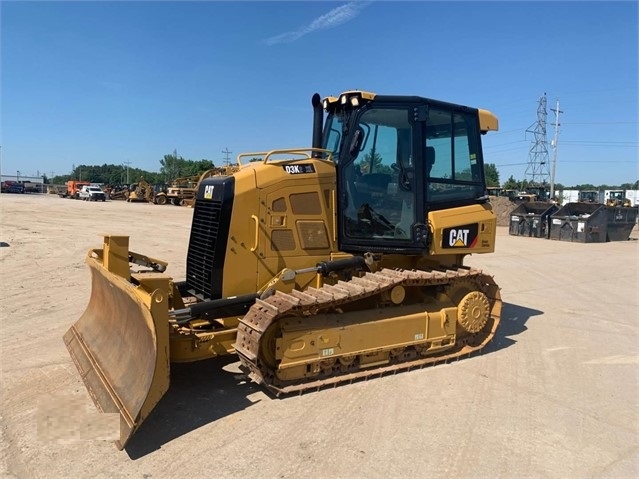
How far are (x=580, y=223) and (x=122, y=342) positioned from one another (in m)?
22.5

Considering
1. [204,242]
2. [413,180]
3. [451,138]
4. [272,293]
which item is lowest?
[272,293]

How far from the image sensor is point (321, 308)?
5.05 meters

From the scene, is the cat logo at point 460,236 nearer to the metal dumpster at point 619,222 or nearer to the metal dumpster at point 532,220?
the metal dumpster at point 532,220

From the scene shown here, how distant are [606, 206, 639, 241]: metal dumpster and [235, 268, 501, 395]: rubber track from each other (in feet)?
68.9

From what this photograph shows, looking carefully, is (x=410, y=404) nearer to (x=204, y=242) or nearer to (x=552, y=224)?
(x=204, y=242)

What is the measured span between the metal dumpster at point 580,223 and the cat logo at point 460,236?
18778 millimetres

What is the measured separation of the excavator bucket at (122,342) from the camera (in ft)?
13.5

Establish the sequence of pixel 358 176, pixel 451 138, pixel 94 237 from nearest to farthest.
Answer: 1. pixel 358 176
2. pixel 451 138
3. pixel 94 237

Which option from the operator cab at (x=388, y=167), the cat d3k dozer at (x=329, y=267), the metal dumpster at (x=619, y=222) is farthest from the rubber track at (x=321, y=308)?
the metal dumpster at (x=619, y=222)

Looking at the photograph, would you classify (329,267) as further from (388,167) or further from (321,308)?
(388,167)

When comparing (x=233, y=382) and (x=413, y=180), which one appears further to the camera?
(x=413, y=180)

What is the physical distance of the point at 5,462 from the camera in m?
Answer: 3.61

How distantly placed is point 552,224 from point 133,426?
2362 cm

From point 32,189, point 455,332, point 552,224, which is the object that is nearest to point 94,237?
point 455,332
